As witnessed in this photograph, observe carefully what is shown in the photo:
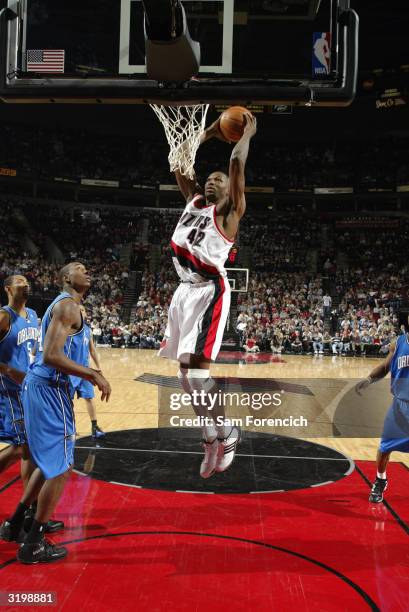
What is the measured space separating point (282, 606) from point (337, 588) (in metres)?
0.44

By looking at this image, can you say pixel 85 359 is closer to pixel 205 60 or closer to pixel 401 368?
pixel 205 60

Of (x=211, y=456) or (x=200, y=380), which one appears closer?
(x=200, y=380)

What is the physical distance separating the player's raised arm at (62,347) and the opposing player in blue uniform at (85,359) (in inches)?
9.4

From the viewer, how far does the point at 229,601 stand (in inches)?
119

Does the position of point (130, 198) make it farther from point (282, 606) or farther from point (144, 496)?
point (282, 606)

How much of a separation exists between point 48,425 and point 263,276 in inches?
791

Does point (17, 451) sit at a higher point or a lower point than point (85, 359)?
lower

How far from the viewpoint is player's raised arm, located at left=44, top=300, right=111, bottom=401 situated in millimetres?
3311

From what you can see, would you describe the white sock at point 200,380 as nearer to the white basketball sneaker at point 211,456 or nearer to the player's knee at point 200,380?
the player's knee at point 200,380

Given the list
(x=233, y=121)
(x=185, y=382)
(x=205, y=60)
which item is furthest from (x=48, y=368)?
(x=205, y=60)

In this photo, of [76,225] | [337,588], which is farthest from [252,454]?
[76,225]

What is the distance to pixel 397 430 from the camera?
15.9 ft

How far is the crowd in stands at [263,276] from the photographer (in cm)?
1888

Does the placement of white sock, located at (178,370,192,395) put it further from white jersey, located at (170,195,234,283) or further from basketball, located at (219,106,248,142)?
basketball, located at (219,106,248,142)
